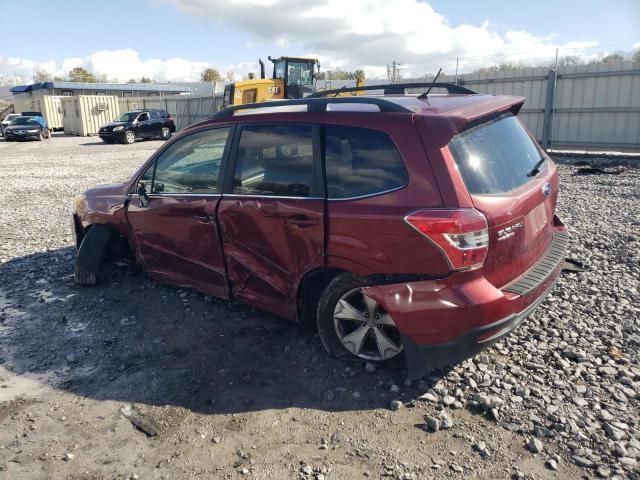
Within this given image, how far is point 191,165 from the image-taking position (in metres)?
4.31

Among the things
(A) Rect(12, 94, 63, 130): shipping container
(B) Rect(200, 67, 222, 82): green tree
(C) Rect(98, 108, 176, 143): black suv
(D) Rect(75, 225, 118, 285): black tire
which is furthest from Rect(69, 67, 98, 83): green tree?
(D) Rect(75, 225, 118, 285): black tire

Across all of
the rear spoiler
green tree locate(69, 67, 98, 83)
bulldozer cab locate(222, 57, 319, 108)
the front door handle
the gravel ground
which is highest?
green tree locate(69, 67, 98, 83)

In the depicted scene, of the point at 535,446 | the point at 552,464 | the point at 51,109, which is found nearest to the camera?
the point at 552,464

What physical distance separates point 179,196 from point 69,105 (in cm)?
3992

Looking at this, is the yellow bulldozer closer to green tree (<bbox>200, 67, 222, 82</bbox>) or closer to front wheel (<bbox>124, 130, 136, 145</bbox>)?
front wheel (<bbox>124, 130, 136, 145</bbox>)

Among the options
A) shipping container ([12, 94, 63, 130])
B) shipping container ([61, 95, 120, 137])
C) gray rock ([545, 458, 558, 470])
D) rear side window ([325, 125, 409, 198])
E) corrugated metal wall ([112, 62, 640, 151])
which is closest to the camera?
gray rock ([545, 458, 558, 470])

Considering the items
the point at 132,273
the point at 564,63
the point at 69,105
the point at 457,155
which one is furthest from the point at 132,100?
the point at 457,155

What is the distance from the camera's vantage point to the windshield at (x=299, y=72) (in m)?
20.4

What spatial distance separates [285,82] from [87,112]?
2285cm

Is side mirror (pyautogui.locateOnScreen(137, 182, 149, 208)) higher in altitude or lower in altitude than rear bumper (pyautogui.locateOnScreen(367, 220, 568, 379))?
higher

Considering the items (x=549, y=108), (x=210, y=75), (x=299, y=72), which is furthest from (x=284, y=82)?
(x=210, y=75)

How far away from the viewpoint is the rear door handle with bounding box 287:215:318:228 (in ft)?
10.9

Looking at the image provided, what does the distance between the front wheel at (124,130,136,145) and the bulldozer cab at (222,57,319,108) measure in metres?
9.90

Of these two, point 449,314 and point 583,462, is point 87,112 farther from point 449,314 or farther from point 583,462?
point 583,462
